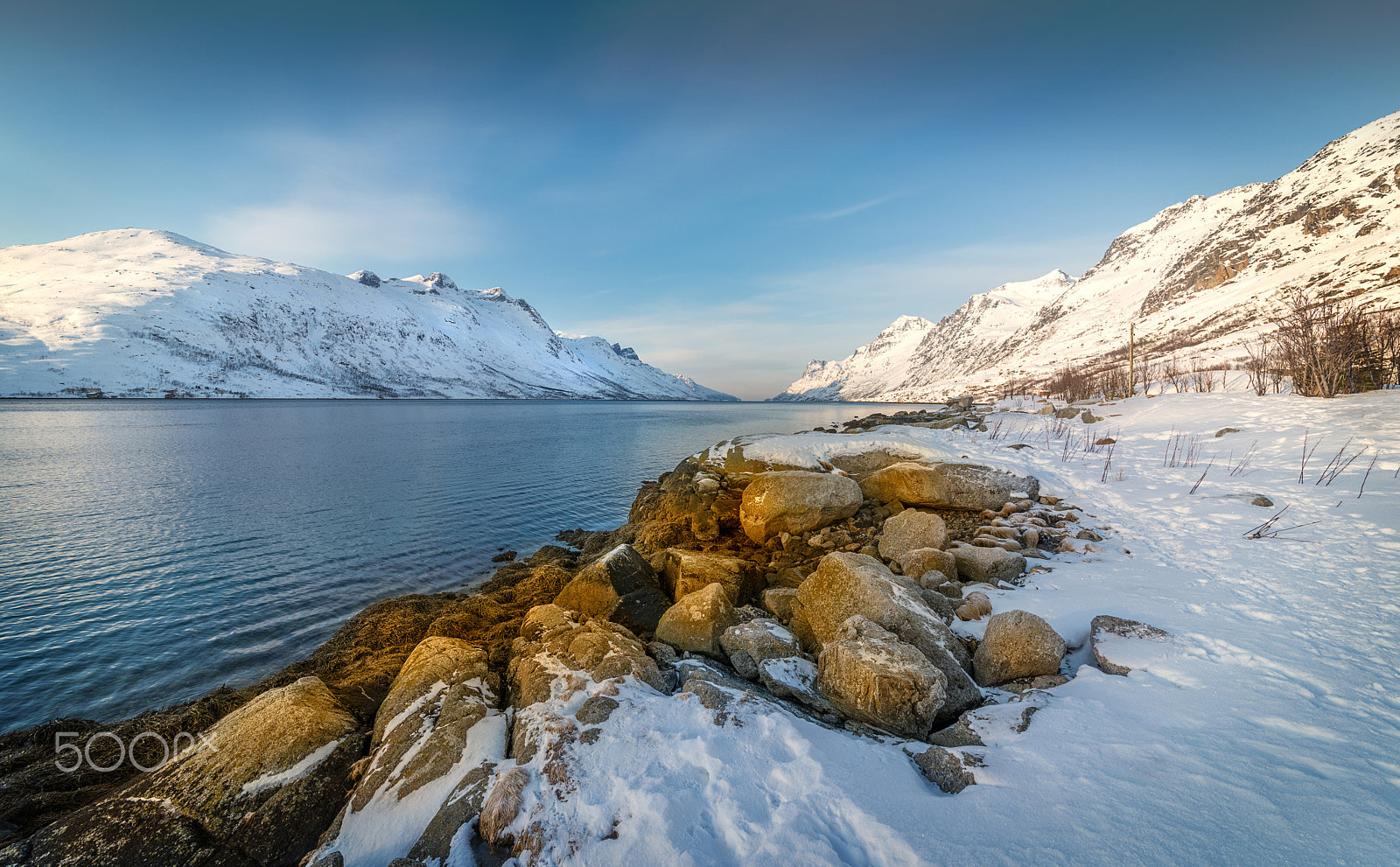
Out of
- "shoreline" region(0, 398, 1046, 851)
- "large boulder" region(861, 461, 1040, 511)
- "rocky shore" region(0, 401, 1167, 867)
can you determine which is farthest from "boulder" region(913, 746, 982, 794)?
"large boulder" region(861, 461, 1040, 511)

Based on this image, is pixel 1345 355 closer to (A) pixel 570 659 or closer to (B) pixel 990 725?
(B) pixel 990 725

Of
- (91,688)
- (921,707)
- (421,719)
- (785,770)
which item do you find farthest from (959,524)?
(91,688)

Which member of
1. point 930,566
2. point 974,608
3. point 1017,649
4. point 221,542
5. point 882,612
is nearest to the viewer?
point 1017,649

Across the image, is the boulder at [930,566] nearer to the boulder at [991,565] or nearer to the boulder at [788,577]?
the boulder at [991,565]

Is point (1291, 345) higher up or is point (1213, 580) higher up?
point (1291, 345)

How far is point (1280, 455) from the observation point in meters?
11.4

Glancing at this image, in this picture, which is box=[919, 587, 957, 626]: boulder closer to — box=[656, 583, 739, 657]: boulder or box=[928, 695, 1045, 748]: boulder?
box=[928, 695, 1045, 748]: boulder

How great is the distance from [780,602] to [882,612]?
8.16 ft

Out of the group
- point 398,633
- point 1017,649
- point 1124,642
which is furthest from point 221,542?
point 1124,642

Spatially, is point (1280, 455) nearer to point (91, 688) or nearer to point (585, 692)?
point (585, 692)

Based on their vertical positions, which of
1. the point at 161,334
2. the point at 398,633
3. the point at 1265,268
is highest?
the point at 1265,268

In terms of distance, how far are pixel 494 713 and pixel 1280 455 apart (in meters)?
18.0

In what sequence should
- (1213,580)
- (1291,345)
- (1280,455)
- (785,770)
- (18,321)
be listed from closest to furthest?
(785,770) < (1213,580) < (1280,455) < (1291,345) < (18,321)

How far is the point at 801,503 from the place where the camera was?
457 inches
